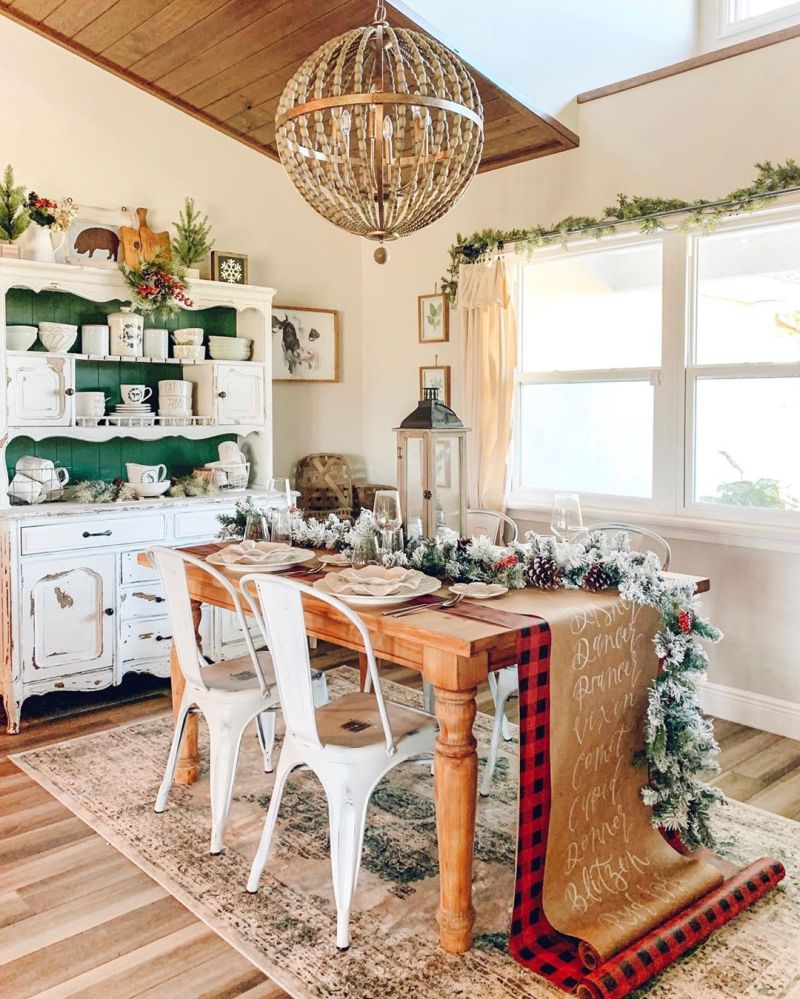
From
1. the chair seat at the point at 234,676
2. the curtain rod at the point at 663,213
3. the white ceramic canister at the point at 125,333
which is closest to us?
the chair seat at the point at 234,676

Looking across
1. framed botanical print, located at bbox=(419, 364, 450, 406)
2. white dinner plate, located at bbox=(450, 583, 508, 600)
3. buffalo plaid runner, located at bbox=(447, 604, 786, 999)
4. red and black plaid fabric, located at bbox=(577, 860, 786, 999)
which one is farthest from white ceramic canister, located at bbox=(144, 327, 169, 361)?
red and black plaid fabric, located at bbox=(577, 860, 786, 999)

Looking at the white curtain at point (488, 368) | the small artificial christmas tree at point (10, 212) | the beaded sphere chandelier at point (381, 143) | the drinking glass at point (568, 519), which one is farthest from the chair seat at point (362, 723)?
the small artificial christmas tree at point (10, 212)

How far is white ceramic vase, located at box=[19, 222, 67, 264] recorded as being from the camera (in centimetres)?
382

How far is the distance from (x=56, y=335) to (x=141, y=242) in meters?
0.72

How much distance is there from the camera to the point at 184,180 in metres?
4.57

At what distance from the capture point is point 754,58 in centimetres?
350

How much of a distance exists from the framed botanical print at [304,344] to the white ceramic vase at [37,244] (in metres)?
1.38

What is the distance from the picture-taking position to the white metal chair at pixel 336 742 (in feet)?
6.95

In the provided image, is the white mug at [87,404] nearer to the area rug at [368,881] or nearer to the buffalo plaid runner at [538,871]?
the area rug at [368,881]

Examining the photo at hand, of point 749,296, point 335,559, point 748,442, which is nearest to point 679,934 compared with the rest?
point 335,559

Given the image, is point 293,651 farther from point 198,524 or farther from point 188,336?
point 188,336

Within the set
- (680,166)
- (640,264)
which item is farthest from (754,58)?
(640,264)

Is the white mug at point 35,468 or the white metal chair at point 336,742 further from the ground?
the white mug at point 35,468

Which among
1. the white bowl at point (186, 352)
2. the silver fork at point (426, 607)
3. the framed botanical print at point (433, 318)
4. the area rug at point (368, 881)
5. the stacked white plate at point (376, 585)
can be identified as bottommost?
the area rug at point (368, 881)
